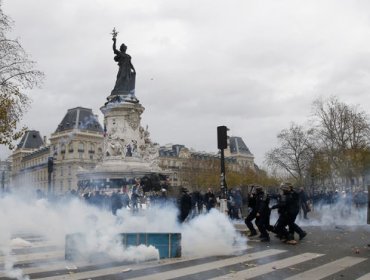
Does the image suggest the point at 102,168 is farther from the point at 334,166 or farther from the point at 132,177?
the point at 334,166

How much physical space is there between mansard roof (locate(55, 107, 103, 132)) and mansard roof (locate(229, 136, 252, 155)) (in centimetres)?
9317

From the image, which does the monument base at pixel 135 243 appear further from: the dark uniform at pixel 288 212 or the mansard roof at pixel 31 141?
the mansard roof at pixel 31 141

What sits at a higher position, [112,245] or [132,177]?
[132,177]

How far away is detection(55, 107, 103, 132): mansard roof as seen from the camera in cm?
5617

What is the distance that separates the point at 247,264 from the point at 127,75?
34.4 meters

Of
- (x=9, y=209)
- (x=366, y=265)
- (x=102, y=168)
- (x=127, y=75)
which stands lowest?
(x=366, y=265)

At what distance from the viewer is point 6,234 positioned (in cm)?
1338

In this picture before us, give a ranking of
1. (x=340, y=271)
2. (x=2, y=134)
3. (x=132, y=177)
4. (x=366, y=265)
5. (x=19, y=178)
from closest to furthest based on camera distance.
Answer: (x=340, y=271)
(x=366, y=265)
(x=2, y=134)
(x=132, y=177)
(x=19, y=178)

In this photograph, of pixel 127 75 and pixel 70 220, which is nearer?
pixel 70 220

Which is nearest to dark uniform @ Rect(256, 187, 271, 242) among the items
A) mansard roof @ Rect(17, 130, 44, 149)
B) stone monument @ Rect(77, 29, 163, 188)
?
stone monument @ Rect(77, 29, 163, 188)

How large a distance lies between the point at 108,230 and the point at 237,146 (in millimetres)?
141095

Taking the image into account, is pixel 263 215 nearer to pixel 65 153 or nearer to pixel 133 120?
pixel 133 120

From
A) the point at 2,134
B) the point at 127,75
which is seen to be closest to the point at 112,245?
the point at 2,134

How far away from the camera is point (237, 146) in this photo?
150m
